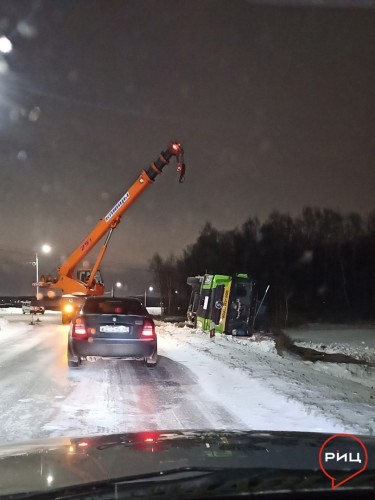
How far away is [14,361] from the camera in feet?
45.4

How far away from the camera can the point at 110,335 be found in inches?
450

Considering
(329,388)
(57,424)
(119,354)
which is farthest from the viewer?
(119,354)

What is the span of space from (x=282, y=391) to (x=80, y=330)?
4.37m

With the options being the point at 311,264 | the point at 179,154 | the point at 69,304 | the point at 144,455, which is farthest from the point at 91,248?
the point at 311,264

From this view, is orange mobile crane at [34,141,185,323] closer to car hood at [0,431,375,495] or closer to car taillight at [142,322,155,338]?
car taillight at [142,322,155,338]

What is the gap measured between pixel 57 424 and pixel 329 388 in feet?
18.2

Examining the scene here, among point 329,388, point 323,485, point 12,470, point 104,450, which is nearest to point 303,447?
point 323,485

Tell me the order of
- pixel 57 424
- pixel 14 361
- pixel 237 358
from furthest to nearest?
pixel 237 358, pixel 14 361, pixel 57 424

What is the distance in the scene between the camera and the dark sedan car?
11383 millimetres

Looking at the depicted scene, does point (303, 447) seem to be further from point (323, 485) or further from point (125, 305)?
point (125, 305)

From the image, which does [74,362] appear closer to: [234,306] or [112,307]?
[112,307]

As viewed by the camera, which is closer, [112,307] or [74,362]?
[74,362]


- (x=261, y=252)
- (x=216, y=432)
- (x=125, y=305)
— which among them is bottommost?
(x=216, y=432)
